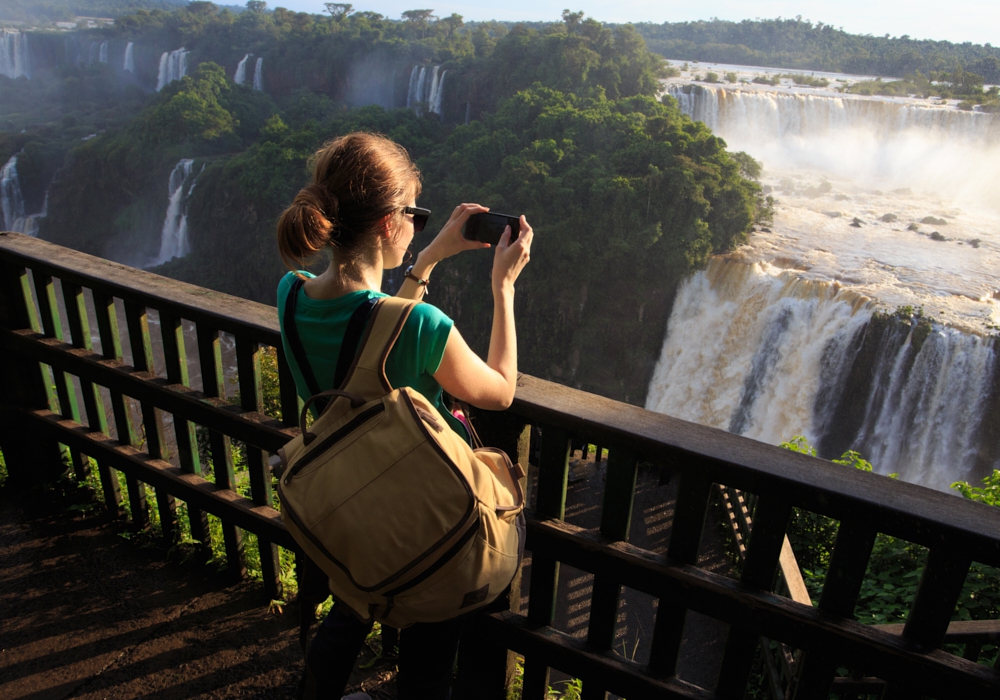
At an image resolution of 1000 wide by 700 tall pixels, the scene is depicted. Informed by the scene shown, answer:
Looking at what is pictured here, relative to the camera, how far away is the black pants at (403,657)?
138cm

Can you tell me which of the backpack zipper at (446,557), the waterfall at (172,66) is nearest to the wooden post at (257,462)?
the backpack zipper at (446,557)

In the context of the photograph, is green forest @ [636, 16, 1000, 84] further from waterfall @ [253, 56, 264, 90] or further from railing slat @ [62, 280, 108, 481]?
railing slat @ [62, 280, 108, 481]

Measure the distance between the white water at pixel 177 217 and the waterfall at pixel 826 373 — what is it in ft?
84.2

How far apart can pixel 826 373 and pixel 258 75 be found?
1798 inches

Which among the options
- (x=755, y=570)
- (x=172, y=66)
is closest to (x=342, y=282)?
(x=755, y=570)

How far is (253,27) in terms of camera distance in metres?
55.2

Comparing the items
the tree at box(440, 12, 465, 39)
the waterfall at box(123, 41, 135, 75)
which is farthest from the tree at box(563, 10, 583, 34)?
the waterfall at box(123, 41, 135, 75)

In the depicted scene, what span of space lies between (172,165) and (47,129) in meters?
14.6

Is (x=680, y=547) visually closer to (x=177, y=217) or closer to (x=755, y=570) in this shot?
(x=755, y=570)

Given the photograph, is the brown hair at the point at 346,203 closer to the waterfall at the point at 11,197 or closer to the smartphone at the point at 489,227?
the smartphone at the point at 489,227

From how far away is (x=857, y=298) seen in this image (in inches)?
672

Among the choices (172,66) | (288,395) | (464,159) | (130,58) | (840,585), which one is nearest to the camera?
(840,585)

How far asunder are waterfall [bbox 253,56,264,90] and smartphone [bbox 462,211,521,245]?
5463 cm

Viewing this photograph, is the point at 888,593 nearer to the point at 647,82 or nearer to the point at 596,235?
the point at 596,235
